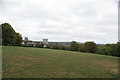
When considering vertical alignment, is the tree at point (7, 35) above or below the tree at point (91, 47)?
above

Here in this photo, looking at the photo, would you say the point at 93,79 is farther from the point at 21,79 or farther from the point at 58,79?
the point at 21,79

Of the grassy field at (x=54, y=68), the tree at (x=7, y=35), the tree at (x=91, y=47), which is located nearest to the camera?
the grassy field at (x=54, y=68)

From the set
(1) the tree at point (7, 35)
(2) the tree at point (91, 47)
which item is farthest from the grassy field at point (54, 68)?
(1) the tree at point (7, 35)

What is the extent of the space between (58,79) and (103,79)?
2.41 metres

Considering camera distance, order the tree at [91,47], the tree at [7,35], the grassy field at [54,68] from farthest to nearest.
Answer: the tree at [91,47] < the tree at [7,35] < the grassy field at [54,68]

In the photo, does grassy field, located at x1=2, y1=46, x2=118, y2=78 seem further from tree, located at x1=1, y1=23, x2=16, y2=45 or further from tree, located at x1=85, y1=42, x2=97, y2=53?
tree, located at x1=1, y1=23, x2=16, y2=45

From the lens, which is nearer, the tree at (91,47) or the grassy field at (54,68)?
the grassy field at (54,68)

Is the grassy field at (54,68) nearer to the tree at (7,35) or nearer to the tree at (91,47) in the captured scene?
the tree at (91,47)

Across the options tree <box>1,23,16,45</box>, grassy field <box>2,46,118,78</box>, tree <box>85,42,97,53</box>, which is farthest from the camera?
tree <box>85,42,97,53</box>

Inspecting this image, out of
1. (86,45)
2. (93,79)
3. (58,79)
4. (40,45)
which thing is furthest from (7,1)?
(40,45)

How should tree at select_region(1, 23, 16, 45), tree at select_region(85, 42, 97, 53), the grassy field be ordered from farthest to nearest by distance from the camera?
tree at select_region(85, 42, 97, 53) → tree at select_region(1, 23, 16, 45) → the grassy field

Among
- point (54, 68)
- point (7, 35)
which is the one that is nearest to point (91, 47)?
point (54, 68)

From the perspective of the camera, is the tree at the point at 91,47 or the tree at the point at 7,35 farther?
the tree at the point at 91,47

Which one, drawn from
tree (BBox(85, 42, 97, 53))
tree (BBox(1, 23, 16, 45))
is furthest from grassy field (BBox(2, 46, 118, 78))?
tree (BBox(1, 23, 16, 45))
